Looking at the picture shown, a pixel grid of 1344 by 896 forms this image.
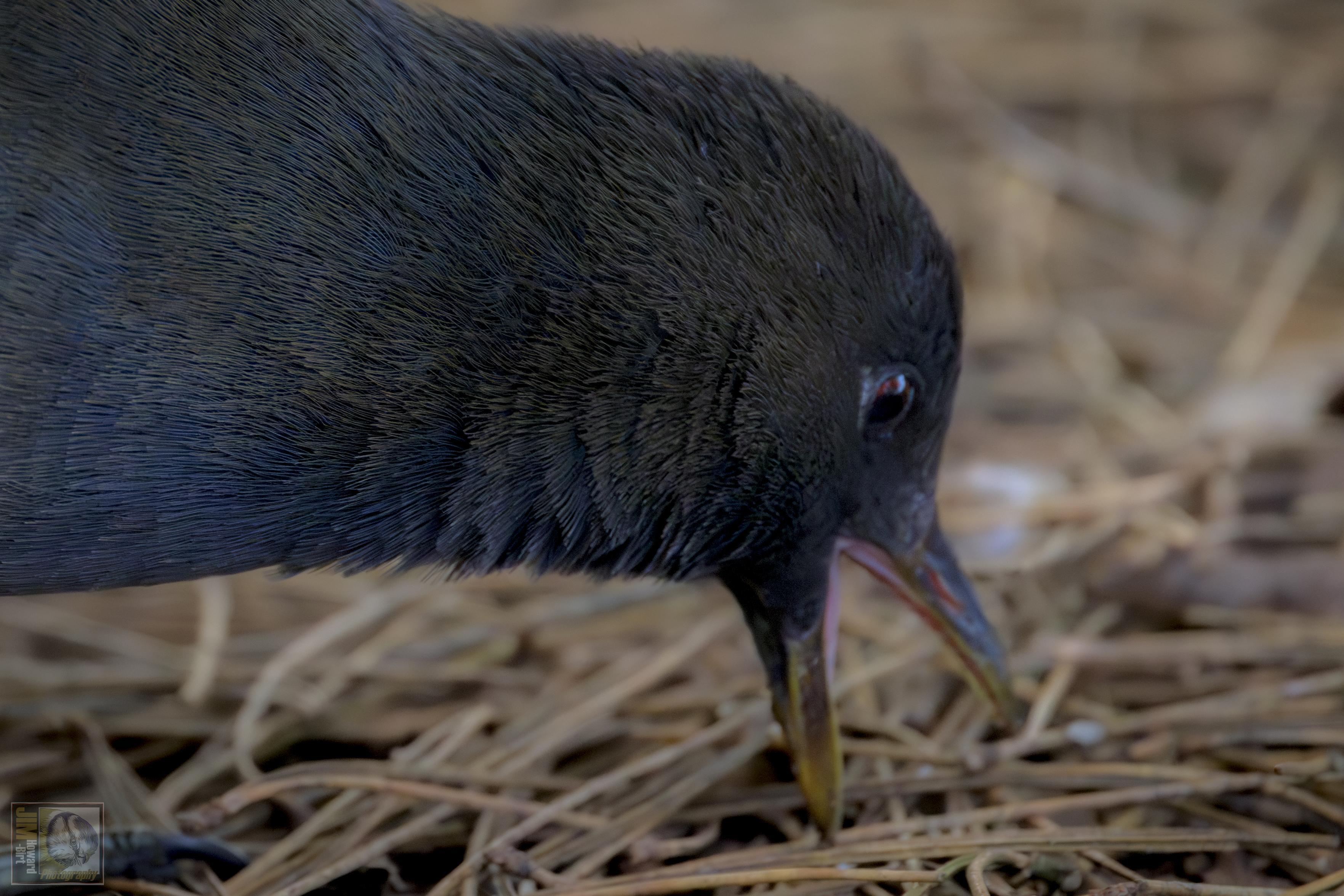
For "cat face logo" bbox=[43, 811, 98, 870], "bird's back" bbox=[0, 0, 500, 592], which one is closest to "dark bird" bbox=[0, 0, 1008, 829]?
"bird's back" bbox=[0, 0, 500, 592]

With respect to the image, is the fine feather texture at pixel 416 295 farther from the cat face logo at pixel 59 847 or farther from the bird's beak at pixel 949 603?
the cat face logo at pixel 59 847

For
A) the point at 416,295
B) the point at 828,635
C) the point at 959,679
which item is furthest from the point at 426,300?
the point at 959,679

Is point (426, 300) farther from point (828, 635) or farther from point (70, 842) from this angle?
point (70, 842)

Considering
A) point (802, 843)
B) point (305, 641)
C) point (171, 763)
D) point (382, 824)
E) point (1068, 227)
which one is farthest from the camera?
point (1068, 227)

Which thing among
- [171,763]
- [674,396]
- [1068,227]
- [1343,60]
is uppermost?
[1343,60]

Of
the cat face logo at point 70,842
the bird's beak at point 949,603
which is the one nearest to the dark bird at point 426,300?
the bird's beak at point 949,603

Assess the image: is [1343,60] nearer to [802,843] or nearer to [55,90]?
[802,843]

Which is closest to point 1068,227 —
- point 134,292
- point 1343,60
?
point 1343,60

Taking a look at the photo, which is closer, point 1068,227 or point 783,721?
point 783,721
